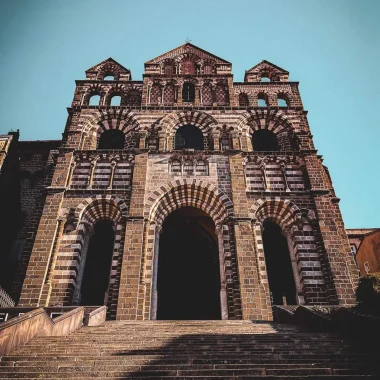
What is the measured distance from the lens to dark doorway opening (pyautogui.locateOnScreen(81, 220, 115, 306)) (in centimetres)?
1259

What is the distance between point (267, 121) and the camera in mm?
17312

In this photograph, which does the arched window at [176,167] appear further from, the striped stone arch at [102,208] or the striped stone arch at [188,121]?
the striped stone arch at [102,208]

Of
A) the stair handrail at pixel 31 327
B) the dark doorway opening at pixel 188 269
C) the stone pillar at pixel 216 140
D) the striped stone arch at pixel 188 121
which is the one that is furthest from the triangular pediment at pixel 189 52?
the stair handrail at pixel 31 327

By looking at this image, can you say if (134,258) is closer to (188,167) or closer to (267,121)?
(188,167)

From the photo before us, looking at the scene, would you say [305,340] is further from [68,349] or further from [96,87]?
[96,87]

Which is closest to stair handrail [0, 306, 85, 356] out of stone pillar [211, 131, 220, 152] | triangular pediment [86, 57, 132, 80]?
stone pillar [211, 131, 220, 152]

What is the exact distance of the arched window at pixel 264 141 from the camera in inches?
661

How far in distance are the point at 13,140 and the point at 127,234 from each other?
9.10 meters

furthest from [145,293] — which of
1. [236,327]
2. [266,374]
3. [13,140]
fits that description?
[13,140]

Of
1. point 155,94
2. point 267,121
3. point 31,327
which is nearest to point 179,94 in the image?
point 155,94

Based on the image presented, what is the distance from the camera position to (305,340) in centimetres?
629

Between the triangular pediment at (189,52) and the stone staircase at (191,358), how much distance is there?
701 inches

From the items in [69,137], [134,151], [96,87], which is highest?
[96,87]

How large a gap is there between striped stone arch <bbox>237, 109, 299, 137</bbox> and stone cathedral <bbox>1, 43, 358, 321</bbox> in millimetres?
71
